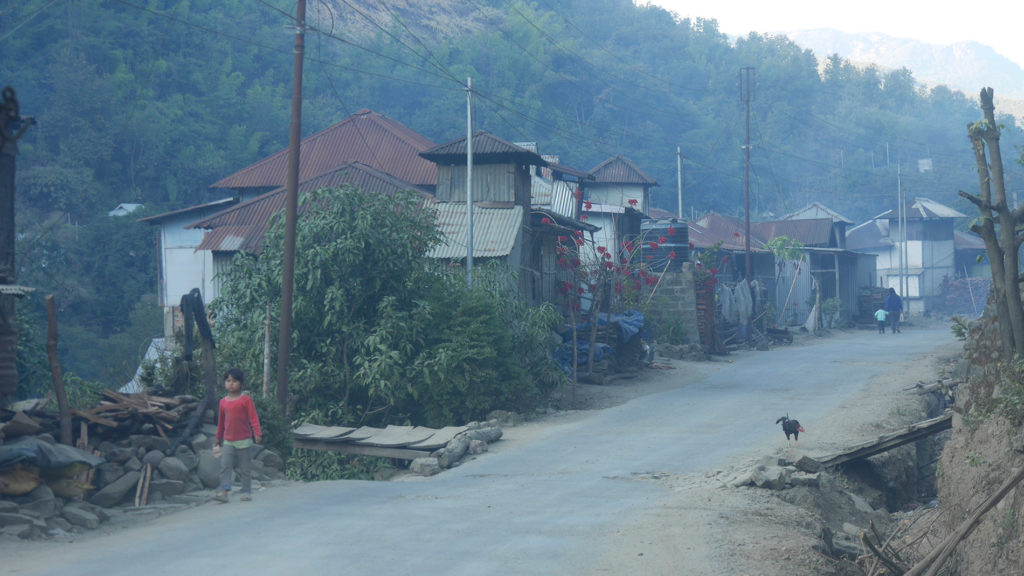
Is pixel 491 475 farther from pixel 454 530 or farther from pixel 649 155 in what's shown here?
pixel 649 155

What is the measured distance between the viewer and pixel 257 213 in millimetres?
29234

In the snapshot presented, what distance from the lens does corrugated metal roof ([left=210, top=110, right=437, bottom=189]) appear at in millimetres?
36594

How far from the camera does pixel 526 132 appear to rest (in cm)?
7238

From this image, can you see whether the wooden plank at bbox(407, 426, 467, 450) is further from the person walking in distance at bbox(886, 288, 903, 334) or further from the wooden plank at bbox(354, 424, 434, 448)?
the person walking in distance at bbox(886, 288, 903, 334)

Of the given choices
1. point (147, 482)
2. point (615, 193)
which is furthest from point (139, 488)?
point (615, 193)

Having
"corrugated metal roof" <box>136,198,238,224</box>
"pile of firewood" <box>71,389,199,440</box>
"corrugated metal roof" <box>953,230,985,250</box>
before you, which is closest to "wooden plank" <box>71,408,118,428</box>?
"pile of firewood" <box>71,389,199,440</box>

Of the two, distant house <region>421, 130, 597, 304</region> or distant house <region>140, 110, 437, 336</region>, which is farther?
distant house <region>140, 110, 437, 336</region>

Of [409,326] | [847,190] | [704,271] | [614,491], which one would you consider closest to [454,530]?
[614,491]

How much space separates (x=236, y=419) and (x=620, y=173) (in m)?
39.1

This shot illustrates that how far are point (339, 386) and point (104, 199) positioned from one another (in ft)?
126

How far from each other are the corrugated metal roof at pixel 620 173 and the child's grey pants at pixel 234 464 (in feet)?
125

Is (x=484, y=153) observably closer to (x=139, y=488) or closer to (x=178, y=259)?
(x=139, y=488)

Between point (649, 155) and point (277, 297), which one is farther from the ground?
point (649, 155)

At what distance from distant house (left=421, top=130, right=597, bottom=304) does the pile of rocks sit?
11448 millimetres
